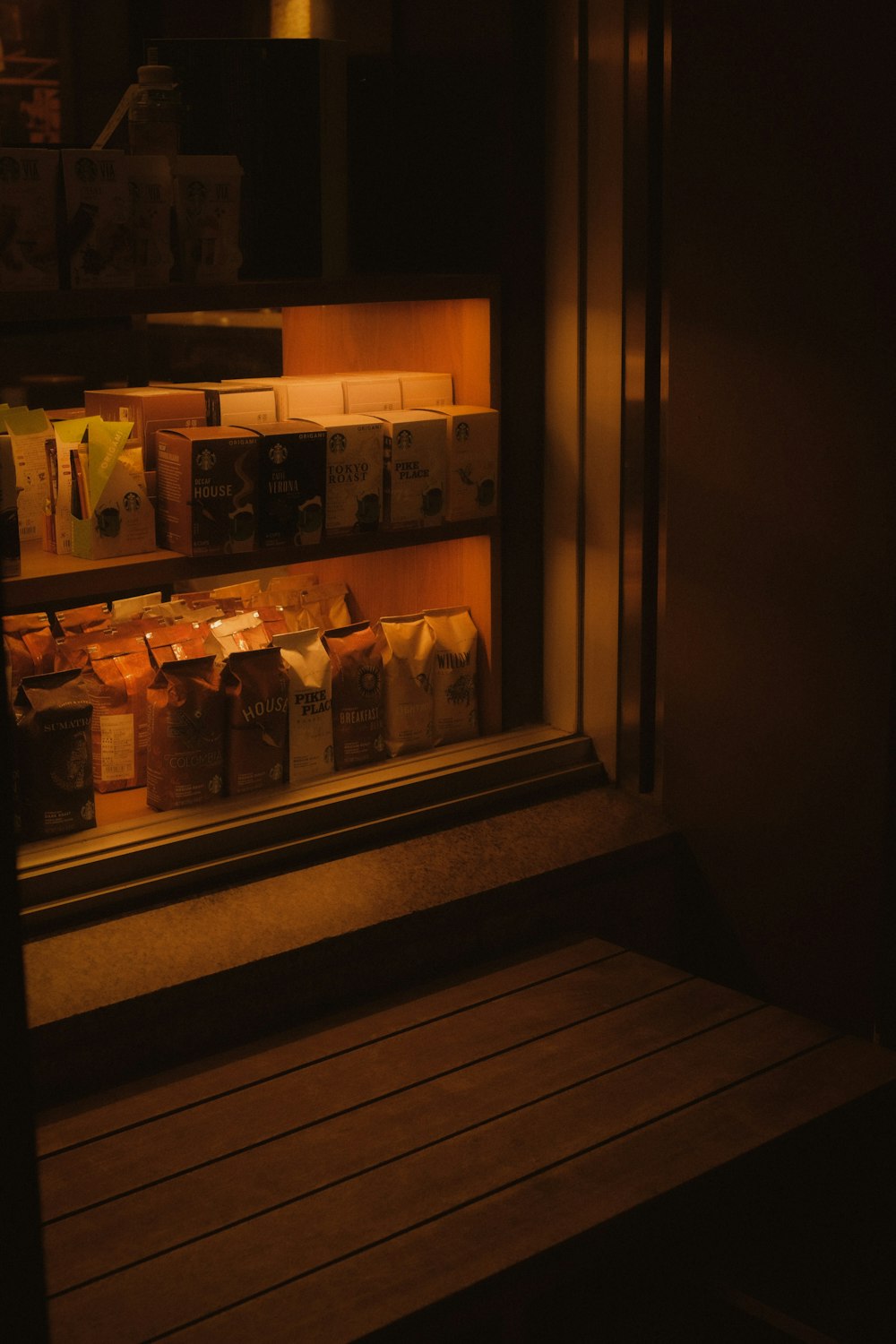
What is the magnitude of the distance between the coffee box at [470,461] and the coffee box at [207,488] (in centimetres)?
41

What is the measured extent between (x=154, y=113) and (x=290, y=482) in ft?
1.94

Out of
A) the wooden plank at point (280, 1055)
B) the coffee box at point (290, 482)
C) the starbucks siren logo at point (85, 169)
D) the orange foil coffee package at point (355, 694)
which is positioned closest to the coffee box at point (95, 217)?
the starbucks siren logo at point (85, 169)

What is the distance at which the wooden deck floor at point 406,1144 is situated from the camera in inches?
65.2

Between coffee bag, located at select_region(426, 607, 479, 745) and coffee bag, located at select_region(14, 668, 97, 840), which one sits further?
coffee bag, located at select_region(426, 607, 479, 745)

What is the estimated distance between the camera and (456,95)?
269 centimetres

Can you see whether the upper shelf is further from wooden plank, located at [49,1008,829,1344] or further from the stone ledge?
wooden plank, located at [49,1008,829,1344]

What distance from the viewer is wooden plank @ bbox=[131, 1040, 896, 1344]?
160cm

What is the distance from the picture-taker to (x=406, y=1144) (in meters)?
1.93

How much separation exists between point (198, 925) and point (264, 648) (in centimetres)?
50

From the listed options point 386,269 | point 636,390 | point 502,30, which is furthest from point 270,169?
point 636,390

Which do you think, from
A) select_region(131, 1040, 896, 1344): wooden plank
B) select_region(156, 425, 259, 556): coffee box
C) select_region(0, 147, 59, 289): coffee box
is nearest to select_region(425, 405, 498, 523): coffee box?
select_region(156, 425, 259, 556): coffee box

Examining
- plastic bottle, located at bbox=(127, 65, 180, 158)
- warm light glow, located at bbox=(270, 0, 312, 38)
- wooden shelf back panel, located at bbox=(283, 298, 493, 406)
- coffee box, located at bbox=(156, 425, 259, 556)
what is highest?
warm light glow, located at bbox=(270, 0, 312, 38)

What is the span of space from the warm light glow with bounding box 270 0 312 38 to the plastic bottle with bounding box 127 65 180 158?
28.4 inches

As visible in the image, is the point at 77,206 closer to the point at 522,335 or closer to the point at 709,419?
the point at 522,335
